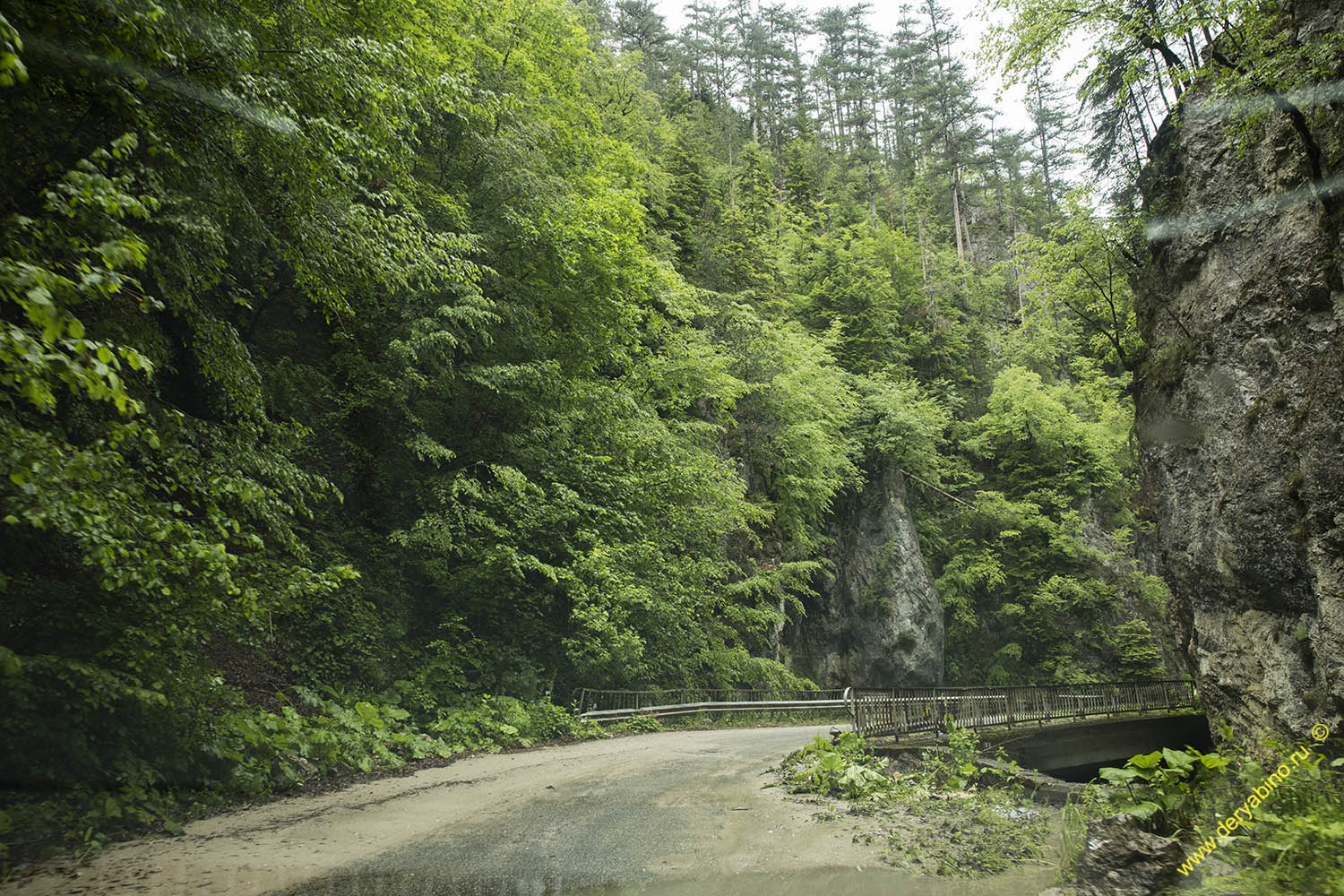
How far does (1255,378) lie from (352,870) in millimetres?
15741

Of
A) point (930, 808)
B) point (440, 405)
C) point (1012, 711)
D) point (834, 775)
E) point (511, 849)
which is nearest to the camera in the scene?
point (511, 849)

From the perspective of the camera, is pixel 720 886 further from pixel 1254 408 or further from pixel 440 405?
pixel 1254 408

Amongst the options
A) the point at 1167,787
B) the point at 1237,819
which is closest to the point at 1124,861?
the point at 1237,819

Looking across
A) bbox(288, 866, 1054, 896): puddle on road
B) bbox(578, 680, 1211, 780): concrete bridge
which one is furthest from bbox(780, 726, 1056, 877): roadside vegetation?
bbox(578, 680, 1211, 780): concrete bridge

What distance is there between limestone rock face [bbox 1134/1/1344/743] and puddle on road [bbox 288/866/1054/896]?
8882 mm

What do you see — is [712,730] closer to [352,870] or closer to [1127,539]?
[352,870]

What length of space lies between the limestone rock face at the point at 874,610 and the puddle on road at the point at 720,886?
2079 cm

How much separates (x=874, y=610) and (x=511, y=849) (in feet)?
77.5

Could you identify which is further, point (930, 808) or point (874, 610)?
point (874, 610)

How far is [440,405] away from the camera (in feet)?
41.6

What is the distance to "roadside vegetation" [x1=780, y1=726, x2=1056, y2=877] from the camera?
18.1 feet

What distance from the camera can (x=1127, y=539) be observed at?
2855cm

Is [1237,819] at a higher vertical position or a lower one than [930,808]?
higher

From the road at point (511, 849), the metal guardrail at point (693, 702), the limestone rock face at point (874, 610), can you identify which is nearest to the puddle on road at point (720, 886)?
the road at point (511, 849)
